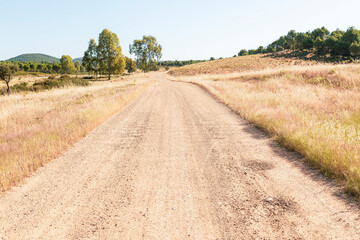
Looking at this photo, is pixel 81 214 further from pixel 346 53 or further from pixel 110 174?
pixel 346 53

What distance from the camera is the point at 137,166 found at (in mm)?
4262

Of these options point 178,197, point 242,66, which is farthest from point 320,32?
point 178,197

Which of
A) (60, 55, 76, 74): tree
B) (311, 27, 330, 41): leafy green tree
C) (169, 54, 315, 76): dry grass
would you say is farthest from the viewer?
(311, 27, 330, 41): leafy green tree

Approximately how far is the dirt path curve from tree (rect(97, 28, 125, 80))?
46.6 m

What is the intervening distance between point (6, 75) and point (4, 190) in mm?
31965

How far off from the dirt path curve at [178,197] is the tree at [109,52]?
1834 inches

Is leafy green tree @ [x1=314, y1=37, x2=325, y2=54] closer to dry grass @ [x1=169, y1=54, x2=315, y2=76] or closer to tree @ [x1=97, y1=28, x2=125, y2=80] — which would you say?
dry grass @ [x1=169, y1=54, x2=315, y2=76]

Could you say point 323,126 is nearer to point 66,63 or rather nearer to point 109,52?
point 109,52

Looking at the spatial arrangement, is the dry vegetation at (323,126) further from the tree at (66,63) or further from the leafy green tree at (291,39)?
the leafy green tree at (291,39)

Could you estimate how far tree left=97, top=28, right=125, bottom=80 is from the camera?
45506 mm

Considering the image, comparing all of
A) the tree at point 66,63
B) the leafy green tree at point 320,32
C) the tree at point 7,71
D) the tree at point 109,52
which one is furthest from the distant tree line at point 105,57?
the leafy green tree at point 320,32

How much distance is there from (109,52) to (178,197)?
163ft

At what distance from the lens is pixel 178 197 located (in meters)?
3.12

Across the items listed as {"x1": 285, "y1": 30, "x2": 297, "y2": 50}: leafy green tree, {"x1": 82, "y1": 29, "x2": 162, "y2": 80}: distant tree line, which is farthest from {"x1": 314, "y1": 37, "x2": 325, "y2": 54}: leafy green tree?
{"x1": 82, "y1": 29, "x2": 162, "y2": 80}: distant tree line
